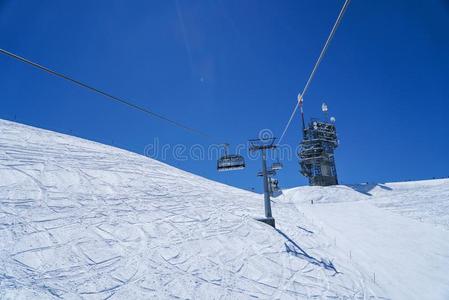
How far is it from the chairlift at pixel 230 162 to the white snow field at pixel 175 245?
2492mm

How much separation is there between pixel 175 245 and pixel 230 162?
33.0 feet

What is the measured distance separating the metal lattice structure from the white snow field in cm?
3366

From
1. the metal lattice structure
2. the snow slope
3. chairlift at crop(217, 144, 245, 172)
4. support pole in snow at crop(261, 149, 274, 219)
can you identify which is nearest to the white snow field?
the snow slope

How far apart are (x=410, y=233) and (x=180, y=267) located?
14029mm

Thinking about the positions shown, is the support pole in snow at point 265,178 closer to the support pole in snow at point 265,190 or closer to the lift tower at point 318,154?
the support pole in snow at point 265,190

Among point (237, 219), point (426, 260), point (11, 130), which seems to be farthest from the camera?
point (11, 130)

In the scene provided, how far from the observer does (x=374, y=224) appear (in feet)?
56.6

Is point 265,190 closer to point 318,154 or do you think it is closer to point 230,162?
point 230,162

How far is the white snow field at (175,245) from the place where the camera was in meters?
7.46

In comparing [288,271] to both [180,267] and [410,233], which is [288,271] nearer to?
[180,267]

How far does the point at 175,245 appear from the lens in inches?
401

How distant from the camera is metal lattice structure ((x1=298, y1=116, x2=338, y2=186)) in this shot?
2084 inches

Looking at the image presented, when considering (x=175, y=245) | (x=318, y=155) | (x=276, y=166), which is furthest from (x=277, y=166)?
(x=318, y=155)

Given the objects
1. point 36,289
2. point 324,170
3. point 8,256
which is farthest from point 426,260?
point 324,170
